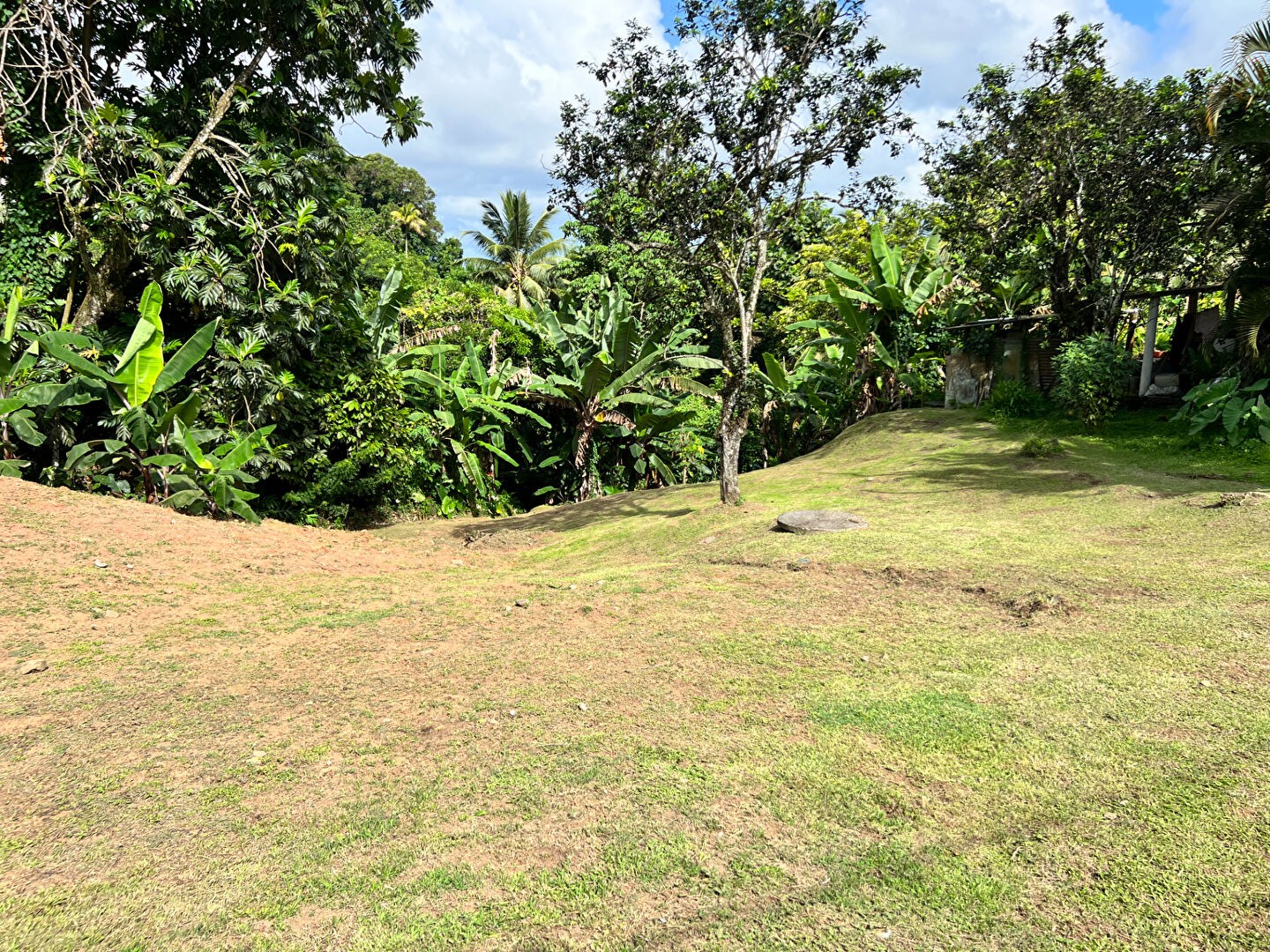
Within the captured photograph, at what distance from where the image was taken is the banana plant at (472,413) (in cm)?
1351

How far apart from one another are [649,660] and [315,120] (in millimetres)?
11056

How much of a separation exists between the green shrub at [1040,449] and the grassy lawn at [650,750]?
398 cm

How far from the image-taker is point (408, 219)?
41.6m

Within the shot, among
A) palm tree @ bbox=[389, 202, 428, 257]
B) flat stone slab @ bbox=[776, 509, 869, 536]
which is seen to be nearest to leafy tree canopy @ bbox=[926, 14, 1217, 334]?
flat stone slab @ bbox=[776, 509, 869, 536]

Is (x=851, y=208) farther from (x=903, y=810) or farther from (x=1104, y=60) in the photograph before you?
(x=903, y=810)

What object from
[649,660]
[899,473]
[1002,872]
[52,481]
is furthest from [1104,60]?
[52,481]

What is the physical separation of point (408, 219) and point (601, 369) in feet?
110

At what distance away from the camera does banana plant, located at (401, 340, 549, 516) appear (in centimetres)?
1351

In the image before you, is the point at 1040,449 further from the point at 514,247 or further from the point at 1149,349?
the point at 514,247

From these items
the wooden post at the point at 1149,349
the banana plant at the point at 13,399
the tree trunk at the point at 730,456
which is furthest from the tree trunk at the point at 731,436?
the wooden post at the point at 1149,349

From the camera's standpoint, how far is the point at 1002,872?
2.43 meters

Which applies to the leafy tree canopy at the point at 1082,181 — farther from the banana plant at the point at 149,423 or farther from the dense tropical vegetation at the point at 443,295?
the banana plant at the point at 149,423

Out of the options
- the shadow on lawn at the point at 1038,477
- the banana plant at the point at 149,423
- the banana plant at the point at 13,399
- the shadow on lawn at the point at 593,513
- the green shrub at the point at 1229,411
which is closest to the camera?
the banana plant at the point at 13,399

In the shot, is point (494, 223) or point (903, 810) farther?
point (494, 223)
